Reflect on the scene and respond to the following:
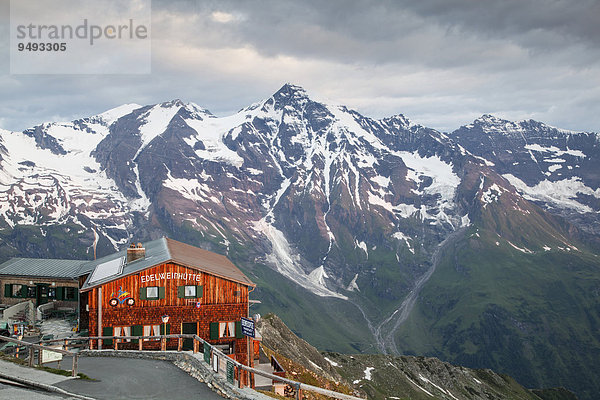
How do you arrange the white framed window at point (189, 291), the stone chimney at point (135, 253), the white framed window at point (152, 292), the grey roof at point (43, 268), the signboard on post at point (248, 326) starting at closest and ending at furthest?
the signboard on post at point (248, 326) → the white framed window at point (152, 292) → the white framed window at point (189, 291) → the stone chimney at point (135, 253) → the grey roof at point (43, 268)

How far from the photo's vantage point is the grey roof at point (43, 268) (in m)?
71.2

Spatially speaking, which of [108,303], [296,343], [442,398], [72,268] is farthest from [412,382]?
[108,303]

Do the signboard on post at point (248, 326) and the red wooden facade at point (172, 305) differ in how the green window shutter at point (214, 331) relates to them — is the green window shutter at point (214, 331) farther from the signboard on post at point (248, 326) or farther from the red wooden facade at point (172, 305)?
the signboard on post at point (248, 326)

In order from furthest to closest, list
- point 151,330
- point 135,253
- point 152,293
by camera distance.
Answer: point 135,253 → point 152,293 → point 151,330

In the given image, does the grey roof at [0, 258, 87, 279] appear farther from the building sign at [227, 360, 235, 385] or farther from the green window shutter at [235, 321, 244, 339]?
the building sign at [227, 360, 235, 385]

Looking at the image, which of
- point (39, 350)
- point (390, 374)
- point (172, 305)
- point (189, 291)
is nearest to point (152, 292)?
point (172, 305)

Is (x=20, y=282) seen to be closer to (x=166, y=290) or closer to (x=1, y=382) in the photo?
(x=166, y=290)

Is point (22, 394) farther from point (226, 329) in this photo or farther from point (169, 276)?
point (226, 329)

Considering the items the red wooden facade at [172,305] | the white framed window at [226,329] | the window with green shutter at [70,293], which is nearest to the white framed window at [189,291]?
the red wooden facade at [172,305]

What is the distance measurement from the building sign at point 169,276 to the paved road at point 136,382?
49.0 ft

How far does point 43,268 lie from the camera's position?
7406 cm

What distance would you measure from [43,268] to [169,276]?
106 feet

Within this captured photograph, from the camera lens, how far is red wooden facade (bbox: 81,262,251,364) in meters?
51.0

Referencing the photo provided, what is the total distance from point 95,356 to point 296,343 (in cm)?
7127
